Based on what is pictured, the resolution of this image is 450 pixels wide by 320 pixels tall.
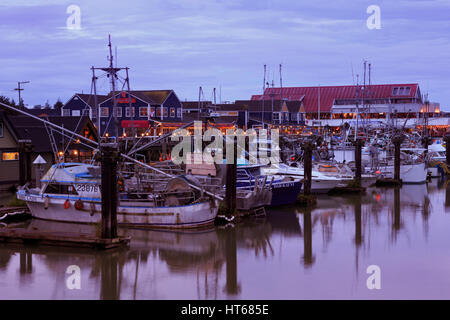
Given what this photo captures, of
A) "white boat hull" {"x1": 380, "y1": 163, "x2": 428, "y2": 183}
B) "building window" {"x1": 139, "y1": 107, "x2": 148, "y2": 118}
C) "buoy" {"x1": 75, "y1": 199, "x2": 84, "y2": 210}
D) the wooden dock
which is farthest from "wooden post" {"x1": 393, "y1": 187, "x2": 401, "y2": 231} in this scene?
"building window" {"x1": 139, "y1": 107, "x2": 148, "y2": 118}

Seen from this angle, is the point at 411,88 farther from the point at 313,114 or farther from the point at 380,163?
the point at 380,163

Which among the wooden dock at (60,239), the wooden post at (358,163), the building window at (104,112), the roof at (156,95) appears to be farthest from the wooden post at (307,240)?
the roof at (156,95)

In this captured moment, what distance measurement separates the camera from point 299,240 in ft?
77.6

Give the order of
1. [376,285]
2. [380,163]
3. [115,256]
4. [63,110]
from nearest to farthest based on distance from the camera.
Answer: [376,285] < [115,256] < [380,163] < [63,110]

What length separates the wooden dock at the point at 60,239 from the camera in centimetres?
2008

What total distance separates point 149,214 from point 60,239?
4379 mm

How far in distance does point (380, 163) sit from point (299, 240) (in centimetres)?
2267

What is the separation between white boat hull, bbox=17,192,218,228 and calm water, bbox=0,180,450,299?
0.49 m

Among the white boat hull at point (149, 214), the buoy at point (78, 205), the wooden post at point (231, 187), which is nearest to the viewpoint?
the white boat hull at point (149, 214)

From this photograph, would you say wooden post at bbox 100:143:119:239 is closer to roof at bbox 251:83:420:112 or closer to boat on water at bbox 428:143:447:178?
boat on water at bbox 428:143:447:178

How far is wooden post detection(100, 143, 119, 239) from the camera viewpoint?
20.0 metres

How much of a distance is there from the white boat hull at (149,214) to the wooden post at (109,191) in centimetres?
377

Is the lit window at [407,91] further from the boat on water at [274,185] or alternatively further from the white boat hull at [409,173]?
the boat on water at [274,185]
